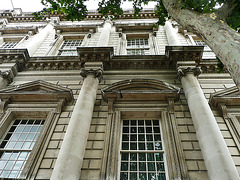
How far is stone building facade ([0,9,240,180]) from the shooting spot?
5820 millimetres

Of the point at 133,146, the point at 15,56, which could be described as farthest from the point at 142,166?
the point at 15,56

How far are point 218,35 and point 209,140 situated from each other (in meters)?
3.36

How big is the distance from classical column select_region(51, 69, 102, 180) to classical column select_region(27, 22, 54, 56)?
692cm

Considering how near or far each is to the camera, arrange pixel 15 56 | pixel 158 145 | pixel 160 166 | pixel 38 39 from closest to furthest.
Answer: pixel 160 166, pixel 158 145, pixel 15 56, pixel 38 39

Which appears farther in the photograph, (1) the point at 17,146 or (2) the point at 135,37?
(2) the point at 135,37

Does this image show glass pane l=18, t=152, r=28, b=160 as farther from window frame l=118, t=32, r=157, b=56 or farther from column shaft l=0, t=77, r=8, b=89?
window frame l=118, t=32, r=157, b=56

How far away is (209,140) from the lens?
565cm

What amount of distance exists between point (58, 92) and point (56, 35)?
830 cm

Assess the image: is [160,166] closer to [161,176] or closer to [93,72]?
[161,176]

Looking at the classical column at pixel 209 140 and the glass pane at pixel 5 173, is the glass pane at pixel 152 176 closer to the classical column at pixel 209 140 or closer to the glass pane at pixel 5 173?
the classical column at pixel 209 140

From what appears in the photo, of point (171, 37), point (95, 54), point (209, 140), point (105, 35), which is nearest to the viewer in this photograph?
point (209, 140)

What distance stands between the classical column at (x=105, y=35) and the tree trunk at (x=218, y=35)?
7.24m

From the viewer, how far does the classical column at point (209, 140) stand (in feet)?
16.1

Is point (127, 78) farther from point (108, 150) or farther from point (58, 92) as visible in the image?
point (108, 150)
